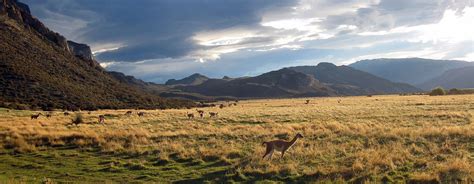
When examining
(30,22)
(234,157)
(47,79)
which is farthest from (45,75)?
(234,157)

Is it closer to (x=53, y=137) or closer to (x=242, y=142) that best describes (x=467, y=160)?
(x=242, y=142)

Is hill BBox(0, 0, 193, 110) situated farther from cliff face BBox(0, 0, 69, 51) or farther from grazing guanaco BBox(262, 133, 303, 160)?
grazing guanaco BBox(262, 133, 303, 160)

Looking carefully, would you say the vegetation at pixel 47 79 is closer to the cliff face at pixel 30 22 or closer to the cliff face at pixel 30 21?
the cliff face at pixel 30 22

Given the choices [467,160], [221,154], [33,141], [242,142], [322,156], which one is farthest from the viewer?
[33,141]

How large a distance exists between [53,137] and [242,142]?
1023 centimetres

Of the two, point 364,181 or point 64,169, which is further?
point 64,169

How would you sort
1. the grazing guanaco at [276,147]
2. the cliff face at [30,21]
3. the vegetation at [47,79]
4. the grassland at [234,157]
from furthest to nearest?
the cliff face at [30,21]
the vegetation at [47,79]
the grazing guanaco at [276,147]
the grassland at [234,157]

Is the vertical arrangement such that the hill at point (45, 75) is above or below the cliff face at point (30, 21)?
below

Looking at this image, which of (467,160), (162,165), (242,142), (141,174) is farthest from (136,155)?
(467,160)

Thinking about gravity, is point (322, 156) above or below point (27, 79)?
below

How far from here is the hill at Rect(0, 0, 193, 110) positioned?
6831cm

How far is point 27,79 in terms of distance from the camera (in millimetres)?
70750

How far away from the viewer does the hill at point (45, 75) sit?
6831 centimetres

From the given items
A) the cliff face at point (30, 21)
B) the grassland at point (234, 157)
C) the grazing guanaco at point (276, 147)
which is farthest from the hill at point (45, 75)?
the grazing guanaco at point (276, 147)
